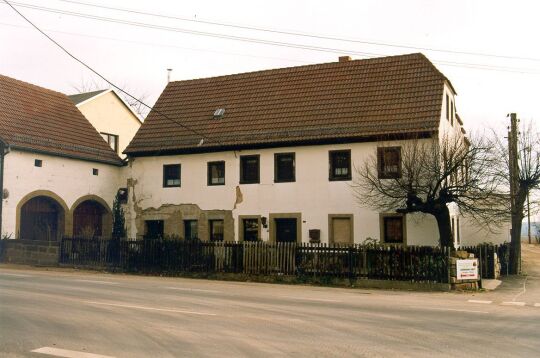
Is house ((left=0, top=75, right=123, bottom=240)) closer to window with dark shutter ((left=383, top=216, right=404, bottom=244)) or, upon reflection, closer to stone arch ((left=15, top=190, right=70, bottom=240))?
stone arch ((left=15, top=190, right=70, bottom=240))

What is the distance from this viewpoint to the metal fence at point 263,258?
59.2 ft

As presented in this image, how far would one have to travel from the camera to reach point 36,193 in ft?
85.7

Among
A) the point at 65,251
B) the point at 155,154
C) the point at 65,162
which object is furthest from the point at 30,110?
the point at 65,251

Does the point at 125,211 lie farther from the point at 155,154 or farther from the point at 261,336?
the point at 261,336

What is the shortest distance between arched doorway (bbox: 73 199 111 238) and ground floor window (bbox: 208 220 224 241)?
6.49 meters

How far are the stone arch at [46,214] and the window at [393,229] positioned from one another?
1547 cm

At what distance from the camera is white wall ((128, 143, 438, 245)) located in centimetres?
Result: 2394

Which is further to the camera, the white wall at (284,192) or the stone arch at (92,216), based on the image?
the stone arch at (92,216)

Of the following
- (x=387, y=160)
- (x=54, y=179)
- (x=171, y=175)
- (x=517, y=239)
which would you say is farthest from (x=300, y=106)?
(x=54, y=179)

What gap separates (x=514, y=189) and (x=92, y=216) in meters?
21.5

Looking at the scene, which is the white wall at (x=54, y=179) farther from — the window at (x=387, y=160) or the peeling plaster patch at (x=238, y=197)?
the window at (x=387, y=160)

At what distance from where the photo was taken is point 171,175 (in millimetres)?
28953

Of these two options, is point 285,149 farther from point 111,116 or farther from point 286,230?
point 111,116

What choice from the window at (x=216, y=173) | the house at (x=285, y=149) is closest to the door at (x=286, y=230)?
the house at (x=285, y=149)
